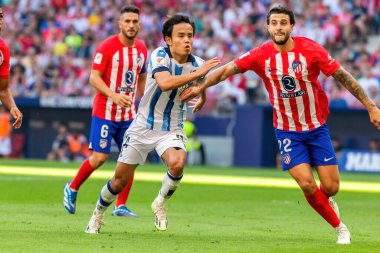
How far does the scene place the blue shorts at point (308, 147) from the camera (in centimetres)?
1062

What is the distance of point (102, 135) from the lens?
44.3 feet

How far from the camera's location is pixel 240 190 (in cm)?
1862

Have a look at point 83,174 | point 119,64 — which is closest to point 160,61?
point 119,64

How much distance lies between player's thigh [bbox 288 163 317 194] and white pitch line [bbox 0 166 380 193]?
29.3ft

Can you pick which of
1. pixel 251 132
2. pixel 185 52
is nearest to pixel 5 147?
pixel 251 132

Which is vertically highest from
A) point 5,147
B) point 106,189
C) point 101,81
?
point 101,81

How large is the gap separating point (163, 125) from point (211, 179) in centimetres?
1048

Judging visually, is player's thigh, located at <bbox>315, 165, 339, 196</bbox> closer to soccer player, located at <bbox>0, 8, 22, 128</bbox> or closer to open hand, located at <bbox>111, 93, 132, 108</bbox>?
open hand, located at <bbox>111, 93, 132, 108</bbox>

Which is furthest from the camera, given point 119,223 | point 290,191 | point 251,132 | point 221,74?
point 251,132

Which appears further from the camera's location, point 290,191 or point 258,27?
point 258,27

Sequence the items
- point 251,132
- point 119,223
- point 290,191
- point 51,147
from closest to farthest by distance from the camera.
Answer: point 119,223, point 290,191, point 251,132, point 51,147

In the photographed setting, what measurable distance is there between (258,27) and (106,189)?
20038 mm

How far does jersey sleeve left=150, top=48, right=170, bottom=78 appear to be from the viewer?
10.7 metres

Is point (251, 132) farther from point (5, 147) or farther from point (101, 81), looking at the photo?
point (101, 81)
